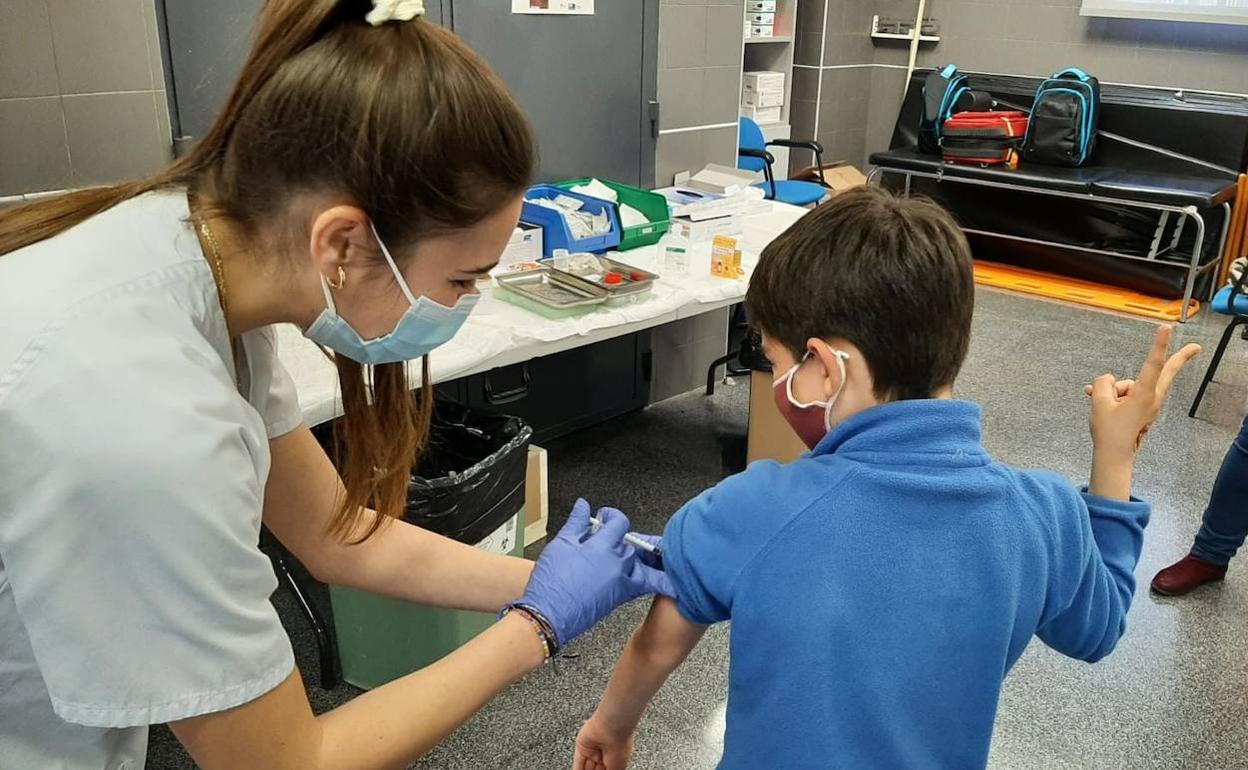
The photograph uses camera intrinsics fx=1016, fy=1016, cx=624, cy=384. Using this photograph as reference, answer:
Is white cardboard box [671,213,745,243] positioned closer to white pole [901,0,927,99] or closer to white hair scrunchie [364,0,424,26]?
white hair scrunchie [364,0,424,26]

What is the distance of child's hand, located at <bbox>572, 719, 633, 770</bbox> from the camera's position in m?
1.21

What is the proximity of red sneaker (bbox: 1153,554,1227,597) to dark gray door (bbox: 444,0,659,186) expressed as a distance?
75.1 inches

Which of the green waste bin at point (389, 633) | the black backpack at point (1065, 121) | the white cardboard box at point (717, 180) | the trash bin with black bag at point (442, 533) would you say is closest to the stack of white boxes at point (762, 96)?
the black backpack at point (1065, 121)

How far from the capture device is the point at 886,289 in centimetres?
97

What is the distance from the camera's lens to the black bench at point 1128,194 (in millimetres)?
4797

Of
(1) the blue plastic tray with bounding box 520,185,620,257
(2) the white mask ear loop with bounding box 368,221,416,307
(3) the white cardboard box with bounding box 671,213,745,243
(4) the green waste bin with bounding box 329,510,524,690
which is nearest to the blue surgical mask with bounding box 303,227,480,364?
(2) the white mask ear loop with bounding box 368,221,416,307

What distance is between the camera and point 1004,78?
570cm

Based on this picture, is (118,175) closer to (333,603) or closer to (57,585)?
(333,603)

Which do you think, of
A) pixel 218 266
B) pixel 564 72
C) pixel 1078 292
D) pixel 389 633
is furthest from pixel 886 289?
pixel 1078 292

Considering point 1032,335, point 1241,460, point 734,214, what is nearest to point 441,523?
point 734,214

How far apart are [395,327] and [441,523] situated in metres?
0.96

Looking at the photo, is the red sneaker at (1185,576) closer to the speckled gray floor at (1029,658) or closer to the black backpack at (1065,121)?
the speckled gray floor at (1029,658)

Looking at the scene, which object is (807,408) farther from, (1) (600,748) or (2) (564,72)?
(2) (564,72)

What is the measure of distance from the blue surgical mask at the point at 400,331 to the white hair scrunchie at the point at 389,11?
216 millimetres
